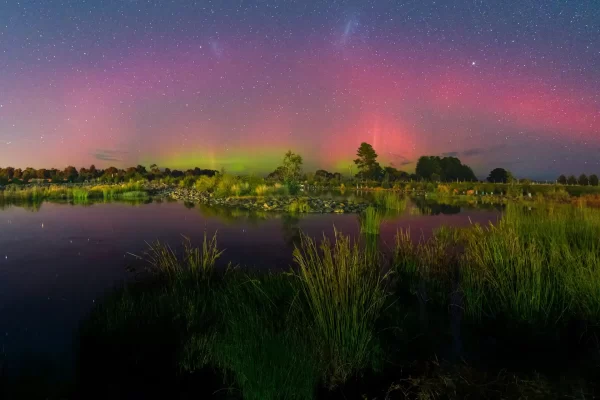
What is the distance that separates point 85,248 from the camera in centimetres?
1194

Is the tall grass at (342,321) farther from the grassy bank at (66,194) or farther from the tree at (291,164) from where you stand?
the tree at (291,164)

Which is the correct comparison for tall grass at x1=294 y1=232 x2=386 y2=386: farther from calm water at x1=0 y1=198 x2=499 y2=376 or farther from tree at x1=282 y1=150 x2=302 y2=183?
tree at x1=282 y1=150 x2=302 y2=183

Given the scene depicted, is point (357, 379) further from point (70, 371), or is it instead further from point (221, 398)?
point (70, 371)

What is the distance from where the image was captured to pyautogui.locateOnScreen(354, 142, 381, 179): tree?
2854 inches

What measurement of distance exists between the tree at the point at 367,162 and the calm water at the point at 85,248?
172ft

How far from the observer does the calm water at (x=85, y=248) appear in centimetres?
581

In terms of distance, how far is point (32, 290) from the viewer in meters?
7.72

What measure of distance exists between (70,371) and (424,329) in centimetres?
487

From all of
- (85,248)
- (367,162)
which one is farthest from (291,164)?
(85,248)

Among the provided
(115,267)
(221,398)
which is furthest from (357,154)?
(221,398)

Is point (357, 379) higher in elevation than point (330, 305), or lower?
lower

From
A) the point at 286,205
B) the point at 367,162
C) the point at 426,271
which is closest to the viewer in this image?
the point at 426,271

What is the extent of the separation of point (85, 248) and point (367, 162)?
65.1m

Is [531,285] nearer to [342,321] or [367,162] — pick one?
[342,321]
